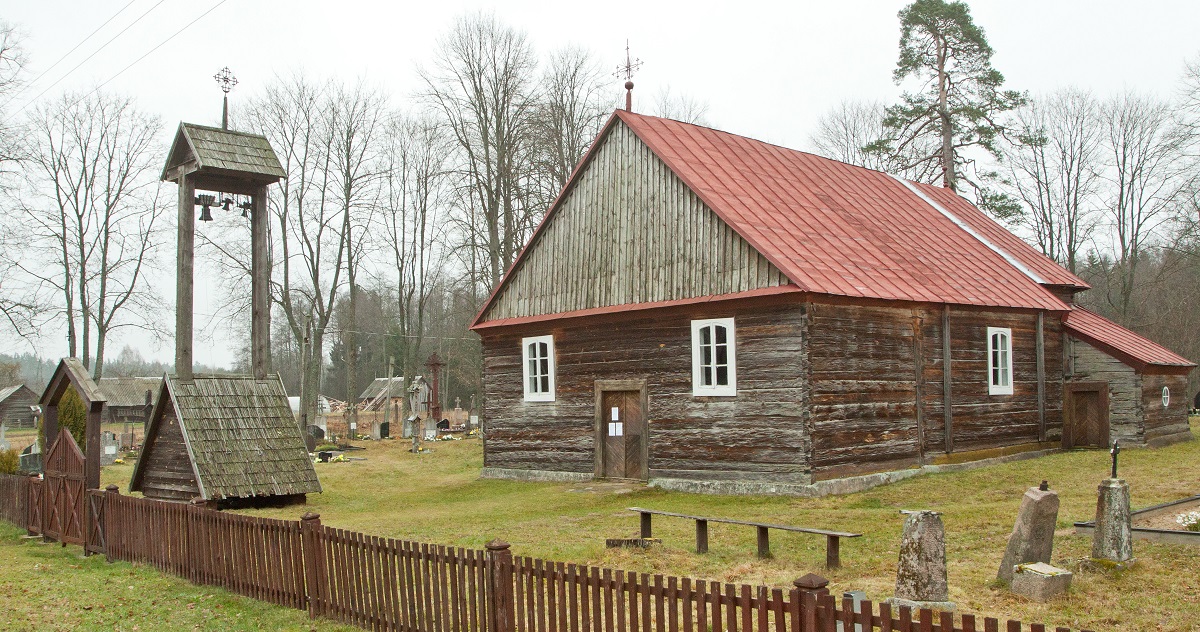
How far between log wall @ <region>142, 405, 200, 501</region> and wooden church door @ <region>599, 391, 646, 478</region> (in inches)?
311

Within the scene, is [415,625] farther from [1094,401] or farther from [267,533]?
[1094,401]

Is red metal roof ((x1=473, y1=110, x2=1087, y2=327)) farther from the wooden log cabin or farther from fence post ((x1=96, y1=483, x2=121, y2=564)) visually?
fence post ((x1=96, y1=483, x2=121, y2=564))

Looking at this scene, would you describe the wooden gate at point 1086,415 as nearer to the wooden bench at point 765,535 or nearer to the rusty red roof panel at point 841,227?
the rusty red roof panel at point 841,227

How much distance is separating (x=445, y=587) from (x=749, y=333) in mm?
10551

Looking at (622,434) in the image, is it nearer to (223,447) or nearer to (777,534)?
(777,534)

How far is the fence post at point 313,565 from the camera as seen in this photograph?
922 cm

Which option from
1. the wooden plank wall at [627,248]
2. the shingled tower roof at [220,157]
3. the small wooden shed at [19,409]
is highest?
the shingled tower roof at [220,157]

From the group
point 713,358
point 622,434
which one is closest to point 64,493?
point 622,434

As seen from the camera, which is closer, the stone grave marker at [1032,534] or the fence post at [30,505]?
the stone grave marker at [1032,534]

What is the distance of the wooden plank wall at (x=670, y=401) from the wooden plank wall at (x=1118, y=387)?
10.8 metres

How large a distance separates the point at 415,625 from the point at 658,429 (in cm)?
1112

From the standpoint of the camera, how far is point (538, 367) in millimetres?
21859

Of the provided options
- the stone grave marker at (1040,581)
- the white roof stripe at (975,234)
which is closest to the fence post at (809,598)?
the stone grave marker at (1040,581)

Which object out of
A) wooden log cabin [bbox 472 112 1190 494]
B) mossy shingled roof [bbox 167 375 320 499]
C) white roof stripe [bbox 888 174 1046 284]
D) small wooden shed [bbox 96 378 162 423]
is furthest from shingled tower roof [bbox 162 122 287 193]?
small wooden shed [bbox 96 378 162 423]
